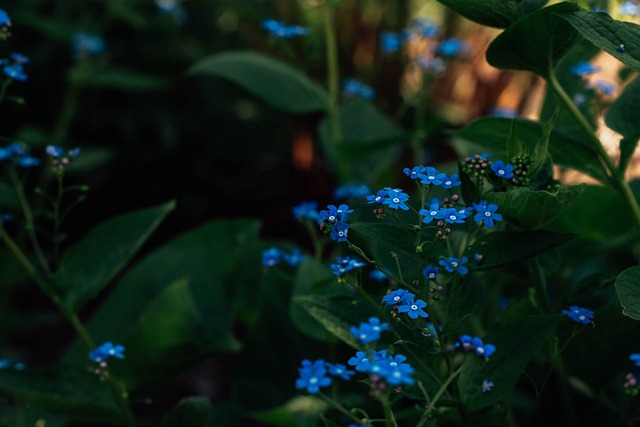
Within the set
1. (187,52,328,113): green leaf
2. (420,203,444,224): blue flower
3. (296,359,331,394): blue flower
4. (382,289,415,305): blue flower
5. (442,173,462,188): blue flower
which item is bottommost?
(296,359,331,394): blue flower

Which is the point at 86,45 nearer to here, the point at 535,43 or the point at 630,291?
the point at 535,43

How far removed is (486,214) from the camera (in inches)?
42.3

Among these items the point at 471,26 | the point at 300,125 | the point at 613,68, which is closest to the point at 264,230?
the point at 300,125

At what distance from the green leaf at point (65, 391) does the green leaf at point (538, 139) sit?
79 cm

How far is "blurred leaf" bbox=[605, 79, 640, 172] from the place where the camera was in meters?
1.26

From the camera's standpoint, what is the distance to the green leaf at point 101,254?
1461mm

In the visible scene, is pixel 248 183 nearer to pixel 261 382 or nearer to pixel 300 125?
pixel 300 125

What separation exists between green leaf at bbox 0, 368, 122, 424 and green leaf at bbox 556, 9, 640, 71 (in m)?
0.99

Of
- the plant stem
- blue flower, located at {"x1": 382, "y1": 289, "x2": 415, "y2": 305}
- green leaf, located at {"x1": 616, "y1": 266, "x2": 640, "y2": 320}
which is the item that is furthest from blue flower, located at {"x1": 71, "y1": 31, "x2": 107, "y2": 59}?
green leaf, located at {"x1": 616, "y1": 266, "x2": 640, "y2": 320}

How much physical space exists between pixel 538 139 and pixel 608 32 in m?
0.22

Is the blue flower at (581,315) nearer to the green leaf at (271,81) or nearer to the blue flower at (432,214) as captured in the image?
the blue flower at (432,214)

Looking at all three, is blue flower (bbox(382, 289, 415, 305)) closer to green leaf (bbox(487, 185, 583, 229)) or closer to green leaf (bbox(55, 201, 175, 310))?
green leaf (bbox(487, 185, 583, 229))

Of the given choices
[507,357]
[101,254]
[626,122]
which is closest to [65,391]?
[101,254]

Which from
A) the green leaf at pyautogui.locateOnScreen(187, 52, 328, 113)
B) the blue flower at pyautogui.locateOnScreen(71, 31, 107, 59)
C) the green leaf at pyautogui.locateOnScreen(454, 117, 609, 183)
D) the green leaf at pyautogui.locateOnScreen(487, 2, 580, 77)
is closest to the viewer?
the green leaf at pyautogui.locateOnScreen(487, 2, 580, 77)
